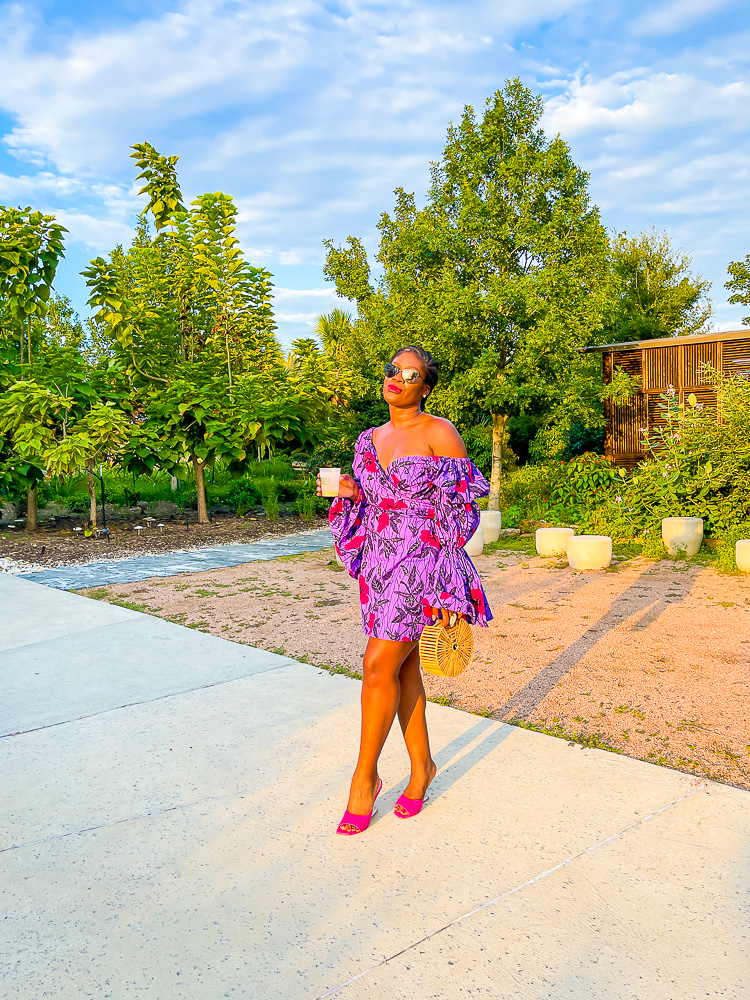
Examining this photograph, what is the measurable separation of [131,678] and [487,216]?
364 inches

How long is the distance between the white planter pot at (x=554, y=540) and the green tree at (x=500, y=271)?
2.88 meters

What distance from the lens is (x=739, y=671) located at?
4.66 m

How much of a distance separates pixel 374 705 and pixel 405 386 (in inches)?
46.5

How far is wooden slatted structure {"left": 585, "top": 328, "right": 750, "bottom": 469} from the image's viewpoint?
14.7m

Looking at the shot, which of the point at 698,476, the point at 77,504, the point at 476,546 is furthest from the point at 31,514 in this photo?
the point at 698,476

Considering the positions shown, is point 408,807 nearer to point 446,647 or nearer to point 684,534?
point 446,647

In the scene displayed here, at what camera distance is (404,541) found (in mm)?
2877

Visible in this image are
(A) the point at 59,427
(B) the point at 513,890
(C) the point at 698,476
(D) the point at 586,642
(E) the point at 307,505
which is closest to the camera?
(B) the point at 513,890

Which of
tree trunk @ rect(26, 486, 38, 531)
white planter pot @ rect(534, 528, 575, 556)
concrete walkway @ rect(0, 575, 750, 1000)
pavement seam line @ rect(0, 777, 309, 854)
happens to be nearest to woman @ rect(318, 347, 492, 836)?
concrete walkway @ rect(0, 575, 750, 1000)

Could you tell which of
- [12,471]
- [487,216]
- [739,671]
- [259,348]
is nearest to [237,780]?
[739,671]

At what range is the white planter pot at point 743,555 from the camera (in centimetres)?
781

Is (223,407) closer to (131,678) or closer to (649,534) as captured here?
(649,534)

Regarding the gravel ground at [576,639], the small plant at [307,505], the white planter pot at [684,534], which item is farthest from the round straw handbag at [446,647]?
the small plant at [307,505]

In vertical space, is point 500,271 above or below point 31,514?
above
